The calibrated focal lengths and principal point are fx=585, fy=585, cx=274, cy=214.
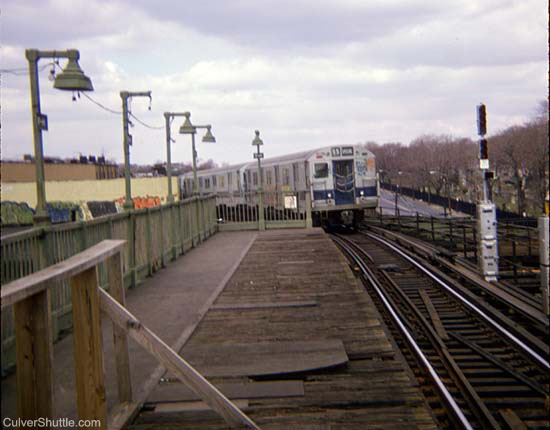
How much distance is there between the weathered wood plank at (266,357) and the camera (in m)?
5.64

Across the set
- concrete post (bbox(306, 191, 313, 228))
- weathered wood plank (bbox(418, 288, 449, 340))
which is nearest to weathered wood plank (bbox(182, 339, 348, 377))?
weathered wood plank (bbox(418, 288, 449, 340))

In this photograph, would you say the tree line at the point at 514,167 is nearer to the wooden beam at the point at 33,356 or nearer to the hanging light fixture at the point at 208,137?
the wooden beam at the point at 33,356

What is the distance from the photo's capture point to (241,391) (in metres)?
5.12

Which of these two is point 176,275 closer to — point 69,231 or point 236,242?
point 69,231

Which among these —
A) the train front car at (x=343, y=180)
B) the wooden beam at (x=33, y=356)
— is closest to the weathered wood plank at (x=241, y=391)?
the wooden beam at (x=33, y=356)

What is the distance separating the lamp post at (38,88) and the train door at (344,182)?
687 inches

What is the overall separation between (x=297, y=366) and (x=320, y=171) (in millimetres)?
19017

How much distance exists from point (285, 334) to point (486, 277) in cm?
633

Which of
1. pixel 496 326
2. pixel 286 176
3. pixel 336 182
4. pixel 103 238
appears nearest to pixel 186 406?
pixel 103 238

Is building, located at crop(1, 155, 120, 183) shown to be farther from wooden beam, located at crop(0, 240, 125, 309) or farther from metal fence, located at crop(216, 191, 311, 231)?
wooden beam, located at crop(0, 240, 125, 309)

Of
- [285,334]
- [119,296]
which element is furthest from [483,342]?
[119,296]

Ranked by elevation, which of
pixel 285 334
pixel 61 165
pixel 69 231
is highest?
pixel 61 165

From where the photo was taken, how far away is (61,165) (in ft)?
155

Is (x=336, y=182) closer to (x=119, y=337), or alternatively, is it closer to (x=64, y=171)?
(x=119, y=337)
